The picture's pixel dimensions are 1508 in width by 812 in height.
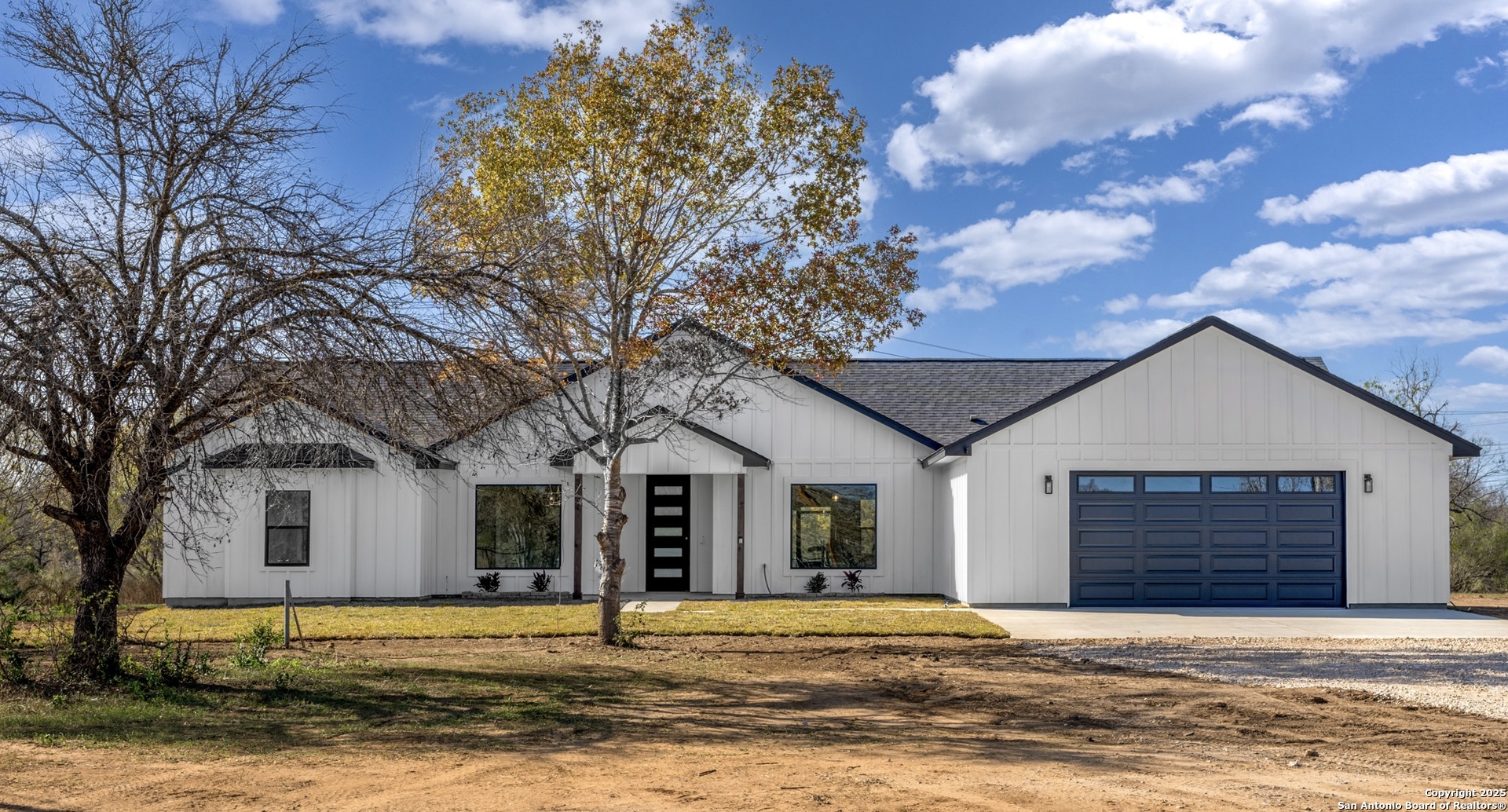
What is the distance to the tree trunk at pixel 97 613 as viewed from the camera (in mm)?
10094

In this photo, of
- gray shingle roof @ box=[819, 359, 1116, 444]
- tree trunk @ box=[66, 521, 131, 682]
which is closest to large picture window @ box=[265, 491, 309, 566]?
gray shingle roof @ box=[819, 359, 1116, 444]

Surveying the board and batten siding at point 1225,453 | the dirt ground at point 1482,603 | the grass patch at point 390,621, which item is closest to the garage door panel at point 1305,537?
the board and batten siding at point 1225,453

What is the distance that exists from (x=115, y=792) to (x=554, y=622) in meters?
8.89

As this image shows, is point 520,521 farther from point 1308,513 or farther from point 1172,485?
point 1308,513

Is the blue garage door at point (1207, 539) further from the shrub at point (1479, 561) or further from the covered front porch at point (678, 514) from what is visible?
the shrub at point (1479, 561)

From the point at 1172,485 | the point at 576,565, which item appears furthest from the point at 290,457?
the point at 1172,485

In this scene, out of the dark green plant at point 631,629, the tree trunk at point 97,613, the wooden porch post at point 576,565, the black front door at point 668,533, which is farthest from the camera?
the black front door at point 668,533

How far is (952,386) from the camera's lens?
23.3 metres

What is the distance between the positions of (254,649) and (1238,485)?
554 inches

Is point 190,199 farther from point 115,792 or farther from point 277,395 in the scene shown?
point 115,792

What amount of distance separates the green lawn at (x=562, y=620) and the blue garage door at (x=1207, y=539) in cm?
271

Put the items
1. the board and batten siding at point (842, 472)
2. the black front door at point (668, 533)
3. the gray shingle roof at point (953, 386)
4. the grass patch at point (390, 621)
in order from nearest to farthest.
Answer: the grass patch at point (390, 621), the board and batten siding at point (842, 472), the black front door at point (668, 533), the gray shingle roof at point (953, 386)

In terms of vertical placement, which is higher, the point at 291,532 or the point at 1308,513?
the point at 1308,513

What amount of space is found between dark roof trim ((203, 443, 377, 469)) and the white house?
0.13m
